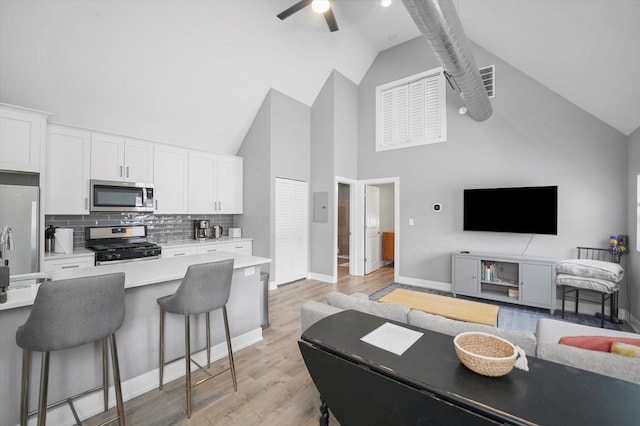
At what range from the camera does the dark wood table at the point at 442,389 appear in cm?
90

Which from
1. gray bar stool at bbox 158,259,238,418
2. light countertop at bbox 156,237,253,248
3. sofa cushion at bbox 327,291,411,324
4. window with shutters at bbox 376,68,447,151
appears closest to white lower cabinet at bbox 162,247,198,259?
light countertop at bbox 156,237,253,248

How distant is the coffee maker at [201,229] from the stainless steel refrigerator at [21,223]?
220cm

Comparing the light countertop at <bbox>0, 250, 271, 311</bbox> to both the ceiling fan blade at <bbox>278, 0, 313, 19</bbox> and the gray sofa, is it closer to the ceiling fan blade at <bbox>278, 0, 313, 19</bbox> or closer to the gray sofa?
the gray sofa

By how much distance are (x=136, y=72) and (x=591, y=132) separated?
6.21 m

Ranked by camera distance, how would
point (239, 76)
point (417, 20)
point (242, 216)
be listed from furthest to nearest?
point (242, 216)
point (239, 76)
point (417, 20)

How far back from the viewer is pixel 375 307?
6.40 feet

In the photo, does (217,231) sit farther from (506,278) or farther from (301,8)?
(506,278)

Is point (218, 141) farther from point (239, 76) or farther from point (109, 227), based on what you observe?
point (109, 227)

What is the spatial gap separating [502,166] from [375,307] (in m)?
3.87

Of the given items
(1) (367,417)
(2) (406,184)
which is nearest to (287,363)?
(1) (367,417)

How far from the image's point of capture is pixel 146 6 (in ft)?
10.3

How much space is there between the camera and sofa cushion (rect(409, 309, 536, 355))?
4.73 feet

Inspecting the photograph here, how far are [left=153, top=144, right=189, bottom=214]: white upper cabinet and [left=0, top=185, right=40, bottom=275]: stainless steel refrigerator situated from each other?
152cm

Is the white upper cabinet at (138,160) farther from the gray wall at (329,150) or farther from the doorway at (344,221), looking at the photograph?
the doorway at (344,221)
